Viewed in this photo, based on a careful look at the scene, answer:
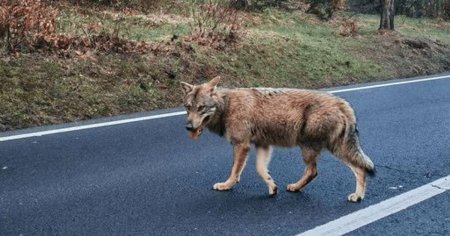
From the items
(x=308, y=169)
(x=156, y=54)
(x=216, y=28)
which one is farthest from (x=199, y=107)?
(x=216, y=28)

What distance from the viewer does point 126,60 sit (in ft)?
38.8

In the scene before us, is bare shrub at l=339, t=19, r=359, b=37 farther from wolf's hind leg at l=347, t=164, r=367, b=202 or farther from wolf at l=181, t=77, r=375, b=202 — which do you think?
wolf's hind leg at l=347, t=164, r=367, b=202

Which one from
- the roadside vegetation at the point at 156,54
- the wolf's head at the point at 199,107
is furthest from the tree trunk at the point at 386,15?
the wolf's head at the point at 199,107

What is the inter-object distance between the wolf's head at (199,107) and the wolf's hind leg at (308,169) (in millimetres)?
968

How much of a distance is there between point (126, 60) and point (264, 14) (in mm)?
10338

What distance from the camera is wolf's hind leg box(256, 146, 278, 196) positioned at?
5.93 m

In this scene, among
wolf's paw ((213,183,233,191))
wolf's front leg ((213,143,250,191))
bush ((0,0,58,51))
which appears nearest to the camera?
wolf's front leg ((213,143,250,191))

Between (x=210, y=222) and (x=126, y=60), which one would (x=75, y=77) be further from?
(x=210, y=222)

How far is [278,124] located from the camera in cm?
580

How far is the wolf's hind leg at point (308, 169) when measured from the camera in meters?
5.73

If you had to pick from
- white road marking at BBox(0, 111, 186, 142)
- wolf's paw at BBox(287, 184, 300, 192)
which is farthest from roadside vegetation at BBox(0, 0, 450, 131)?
Answer: wolf's paw at BBox(287, 184, 300, 192)

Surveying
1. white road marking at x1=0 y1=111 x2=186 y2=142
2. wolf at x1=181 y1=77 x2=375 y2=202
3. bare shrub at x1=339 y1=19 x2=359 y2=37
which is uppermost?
wolf at x1=181 y1=77 x2=375 y2=202

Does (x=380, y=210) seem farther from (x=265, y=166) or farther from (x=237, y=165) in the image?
(x=237, y=165)

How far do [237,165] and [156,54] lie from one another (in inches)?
275
